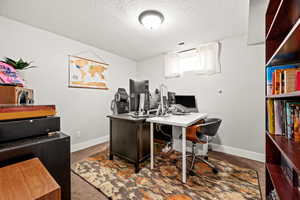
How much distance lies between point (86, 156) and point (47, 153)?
4.96 ft

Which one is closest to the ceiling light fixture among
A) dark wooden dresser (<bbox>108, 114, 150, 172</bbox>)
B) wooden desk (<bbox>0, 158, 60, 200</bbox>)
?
dark wooden dresser (<bbox>108, 114, 150, 172</bbox>)

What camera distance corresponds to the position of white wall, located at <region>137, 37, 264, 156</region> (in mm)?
2186

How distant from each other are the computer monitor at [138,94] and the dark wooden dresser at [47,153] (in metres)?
1.12

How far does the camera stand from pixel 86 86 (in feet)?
9.04

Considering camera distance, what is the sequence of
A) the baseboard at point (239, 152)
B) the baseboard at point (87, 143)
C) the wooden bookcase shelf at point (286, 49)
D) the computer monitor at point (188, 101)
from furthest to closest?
the computer monitor at point (188, 101)
the baseboard at point (87, 143)
the baseboard at point (239, 152)
the wooden bookcase shelf at point (286, 49)

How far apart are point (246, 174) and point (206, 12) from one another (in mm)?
2372

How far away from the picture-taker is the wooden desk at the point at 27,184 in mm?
535

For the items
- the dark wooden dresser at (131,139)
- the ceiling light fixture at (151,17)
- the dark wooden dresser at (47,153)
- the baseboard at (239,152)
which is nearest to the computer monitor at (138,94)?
the dark wooden dresser at (131,139)

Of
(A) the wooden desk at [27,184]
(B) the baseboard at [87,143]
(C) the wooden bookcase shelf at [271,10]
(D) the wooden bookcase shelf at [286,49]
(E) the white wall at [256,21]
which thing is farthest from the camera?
(B) the baseboard at [87,143]

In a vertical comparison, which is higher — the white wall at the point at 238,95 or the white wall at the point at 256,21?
the white wall at the point at 256,21

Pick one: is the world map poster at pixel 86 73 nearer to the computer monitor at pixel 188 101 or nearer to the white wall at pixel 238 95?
the computer monitor at pixel 188 101

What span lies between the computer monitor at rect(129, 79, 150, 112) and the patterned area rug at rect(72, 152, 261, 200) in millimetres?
953

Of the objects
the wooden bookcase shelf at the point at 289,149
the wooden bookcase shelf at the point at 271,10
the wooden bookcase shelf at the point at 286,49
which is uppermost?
the wooden bookcase shelf at the point at 271,10

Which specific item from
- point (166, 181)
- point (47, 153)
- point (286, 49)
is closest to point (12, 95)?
point (47, 153)
